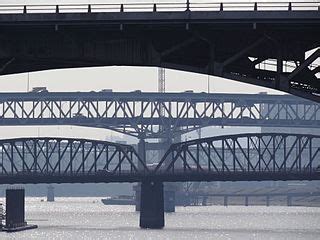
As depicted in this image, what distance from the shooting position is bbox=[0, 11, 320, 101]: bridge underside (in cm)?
8106

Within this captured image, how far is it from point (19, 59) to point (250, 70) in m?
13.8

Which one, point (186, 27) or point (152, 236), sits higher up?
point (186, 27)

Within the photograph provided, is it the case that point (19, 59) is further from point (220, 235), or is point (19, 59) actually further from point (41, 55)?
point (220, 235)

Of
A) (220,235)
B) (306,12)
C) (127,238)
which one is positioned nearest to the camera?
(306,12)

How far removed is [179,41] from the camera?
85.2 m

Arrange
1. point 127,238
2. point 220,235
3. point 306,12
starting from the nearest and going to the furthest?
point 306,12 < point 127,238 < point 220,235

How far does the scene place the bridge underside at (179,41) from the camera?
3191 inches

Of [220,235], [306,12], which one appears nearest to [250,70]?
[306,12]

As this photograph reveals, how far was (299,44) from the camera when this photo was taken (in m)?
84.6

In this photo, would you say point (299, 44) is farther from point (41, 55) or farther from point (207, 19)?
point (41, 55)

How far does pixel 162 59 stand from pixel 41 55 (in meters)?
7.16

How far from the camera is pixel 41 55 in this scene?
282 ft

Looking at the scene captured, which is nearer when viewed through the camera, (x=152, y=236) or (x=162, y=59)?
(x=162, y=59)

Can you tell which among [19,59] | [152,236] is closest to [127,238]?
[152,236]
